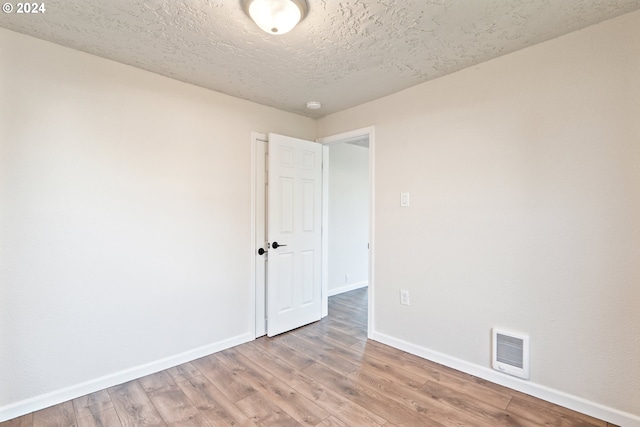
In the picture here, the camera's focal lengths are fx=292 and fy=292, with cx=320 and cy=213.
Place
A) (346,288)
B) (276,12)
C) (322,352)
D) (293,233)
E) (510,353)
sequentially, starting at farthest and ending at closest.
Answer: (346,288) < (293,233) < (322,352) < (510,353) < (276,12)

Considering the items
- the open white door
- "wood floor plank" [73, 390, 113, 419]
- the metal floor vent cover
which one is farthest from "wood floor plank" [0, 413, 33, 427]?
the metal floor vent cover

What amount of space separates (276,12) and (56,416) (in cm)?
272

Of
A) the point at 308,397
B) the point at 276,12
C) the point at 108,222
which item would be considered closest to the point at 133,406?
the point at 308,397

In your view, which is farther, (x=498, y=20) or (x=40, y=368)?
(x=40, y=368)

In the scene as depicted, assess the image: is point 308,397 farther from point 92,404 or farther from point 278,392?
point 92,404

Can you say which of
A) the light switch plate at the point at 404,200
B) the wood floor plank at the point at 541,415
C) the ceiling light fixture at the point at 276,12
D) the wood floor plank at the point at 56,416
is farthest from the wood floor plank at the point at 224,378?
the ceiling light fixture at the point at 276,12

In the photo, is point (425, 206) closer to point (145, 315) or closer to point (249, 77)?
point (249, 77)

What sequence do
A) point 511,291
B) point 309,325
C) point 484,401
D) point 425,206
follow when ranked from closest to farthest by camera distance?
1. point 484,401
2. point 511,291
3. point 425,206
4. point 309,325

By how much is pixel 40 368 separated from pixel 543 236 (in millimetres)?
3417

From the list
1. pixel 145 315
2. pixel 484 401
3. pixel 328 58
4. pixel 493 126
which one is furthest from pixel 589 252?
pixel 145 315

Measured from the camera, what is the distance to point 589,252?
1.79m

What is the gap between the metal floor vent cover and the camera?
79.7 inches

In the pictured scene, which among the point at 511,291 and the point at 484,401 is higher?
the point at 511,291

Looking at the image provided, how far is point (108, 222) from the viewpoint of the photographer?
6.98ft
